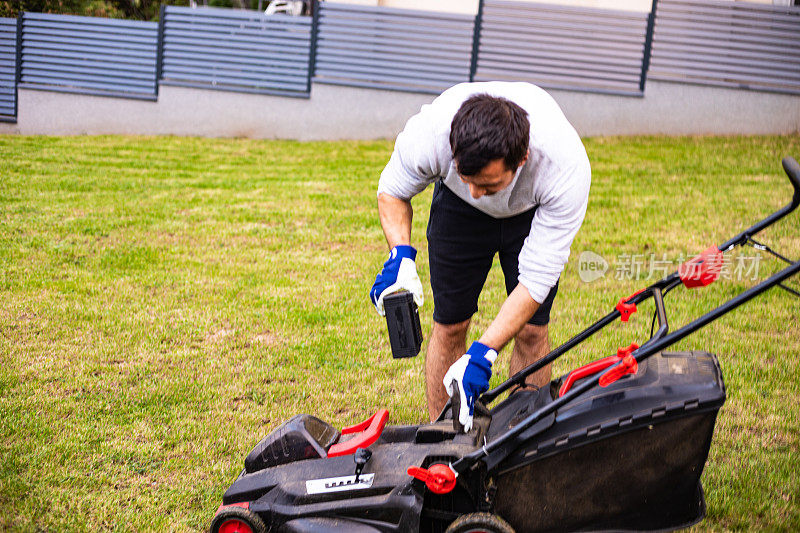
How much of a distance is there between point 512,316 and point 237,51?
979cm

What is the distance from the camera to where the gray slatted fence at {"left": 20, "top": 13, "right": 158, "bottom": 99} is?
11531mm

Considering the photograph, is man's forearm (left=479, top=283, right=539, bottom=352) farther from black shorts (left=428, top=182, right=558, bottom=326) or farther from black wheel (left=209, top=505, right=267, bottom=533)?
black wheel (left=209, top=505, right=267, bottom=533)

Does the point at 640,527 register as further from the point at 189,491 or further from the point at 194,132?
the point at 194,132

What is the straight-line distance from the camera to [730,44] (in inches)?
389

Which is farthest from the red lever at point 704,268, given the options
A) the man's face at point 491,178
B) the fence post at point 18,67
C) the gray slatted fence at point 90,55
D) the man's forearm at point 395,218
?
the fence post at point 18,67

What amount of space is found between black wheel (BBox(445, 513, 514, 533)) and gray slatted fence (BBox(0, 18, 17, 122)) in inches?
478

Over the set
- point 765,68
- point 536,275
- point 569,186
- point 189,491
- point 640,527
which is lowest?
point 189,491

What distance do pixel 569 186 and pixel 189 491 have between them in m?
1.85

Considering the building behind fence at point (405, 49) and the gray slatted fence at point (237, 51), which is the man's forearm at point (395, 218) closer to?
the building behind fence at point (405, 49)

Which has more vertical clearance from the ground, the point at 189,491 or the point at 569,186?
the point at 569,186

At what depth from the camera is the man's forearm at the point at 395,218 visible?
283 centimetres

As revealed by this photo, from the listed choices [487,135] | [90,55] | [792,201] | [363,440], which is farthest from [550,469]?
[90,55]

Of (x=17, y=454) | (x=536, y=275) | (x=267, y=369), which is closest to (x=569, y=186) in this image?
(x=536, y=275)

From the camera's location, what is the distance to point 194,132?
11.6 meters
